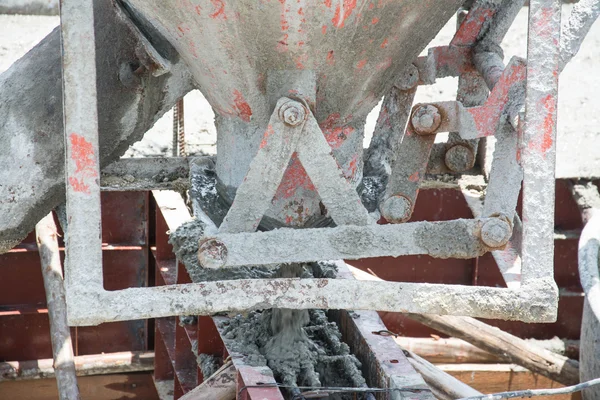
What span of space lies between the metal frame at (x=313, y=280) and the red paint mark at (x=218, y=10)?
13.8 inches

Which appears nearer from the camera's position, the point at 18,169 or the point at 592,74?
the point at 18,169

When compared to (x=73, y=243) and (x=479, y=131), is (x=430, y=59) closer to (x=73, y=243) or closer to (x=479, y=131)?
(x=479, y=131)

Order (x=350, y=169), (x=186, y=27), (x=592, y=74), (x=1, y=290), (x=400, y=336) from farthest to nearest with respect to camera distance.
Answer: (x=592, y=74)
(x=400, y=336)
(x=1, y=290)
(x=350, y=169)
(x=186, y=27)

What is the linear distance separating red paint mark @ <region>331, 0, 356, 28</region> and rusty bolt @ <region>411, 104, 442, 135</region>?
0.47 meters

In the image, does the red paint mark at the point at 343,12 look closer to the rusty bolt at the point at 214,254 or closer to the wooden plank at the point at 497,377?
the rusty bolt at the point at 214,254

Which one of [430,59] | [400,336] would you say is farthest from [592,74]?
[430,59]

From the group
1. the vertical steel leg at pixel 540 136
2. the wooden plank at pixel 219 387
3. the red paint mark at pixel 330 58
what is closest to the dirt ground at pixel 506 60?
the wooden plank at pixel 219 387

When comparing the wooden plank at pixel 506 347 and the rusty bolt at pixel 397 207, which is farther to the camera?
the wooden plank at pixel 506 347

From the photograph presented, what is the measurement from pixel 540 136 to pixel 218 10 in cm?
99

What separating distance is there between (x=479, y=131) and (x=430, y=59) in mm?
653

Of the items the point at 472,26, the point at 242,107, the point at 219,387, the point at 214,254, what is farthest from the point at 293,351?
the point at 472,26

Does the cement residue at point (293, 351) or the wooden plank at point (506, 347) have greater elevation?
the cement residue at point (293, 351)

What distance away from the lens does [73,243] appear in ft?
8.20

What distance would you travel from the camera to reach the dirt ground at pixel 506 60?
520cm
